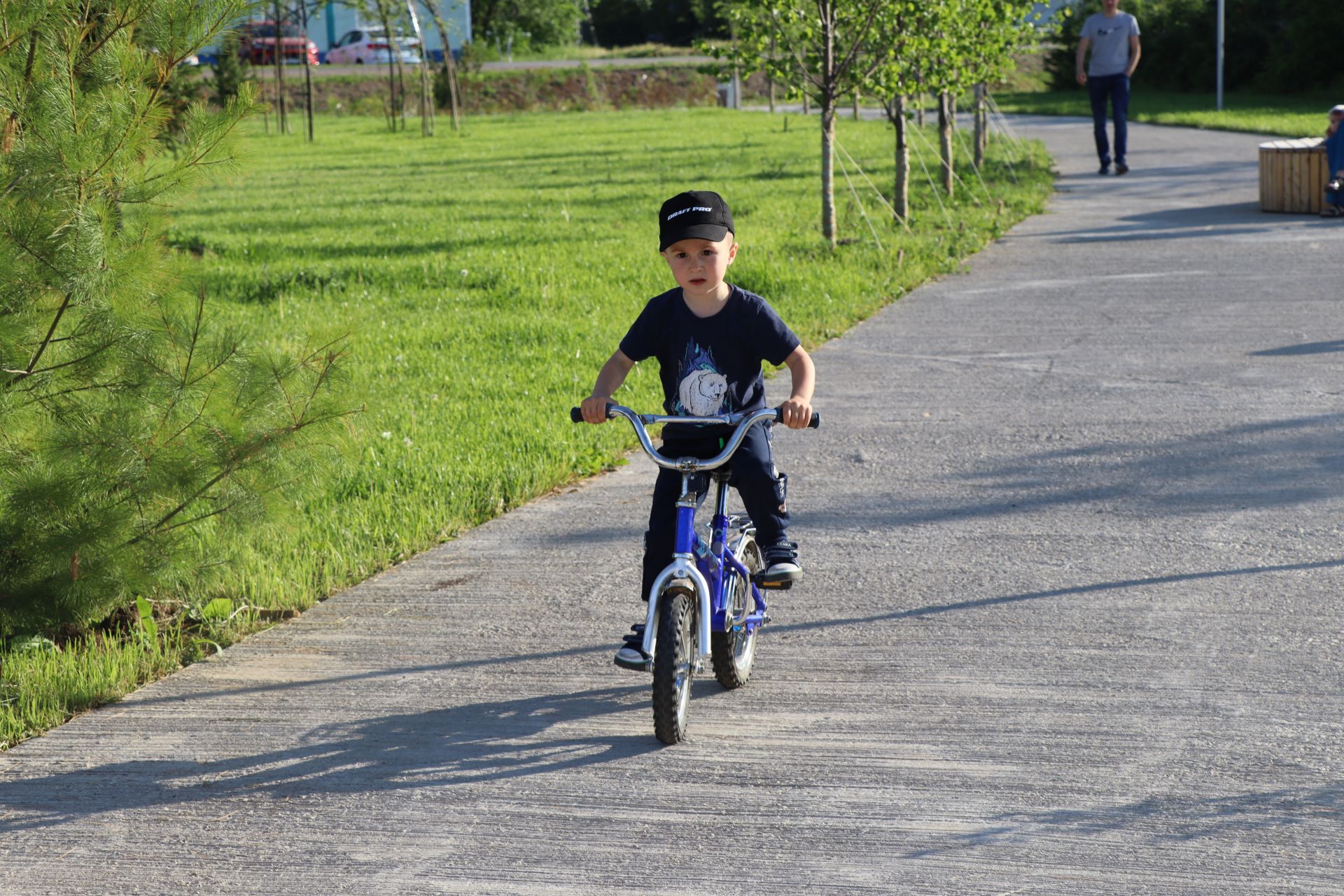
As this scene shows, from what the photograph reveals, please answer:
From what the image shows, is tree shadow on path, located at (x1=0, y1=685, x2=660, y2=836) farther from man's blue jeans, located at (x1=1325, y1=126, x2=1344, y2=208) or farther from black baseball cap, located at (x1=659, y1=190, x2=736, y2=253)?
man's blue jeans, located at (x1=1325, y1=126, x2=1344, y2=208)

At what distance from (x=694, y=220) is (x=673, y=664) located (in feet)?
3.85

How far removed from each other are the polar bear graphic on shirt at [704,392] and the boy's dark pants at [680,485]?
8 centimetres

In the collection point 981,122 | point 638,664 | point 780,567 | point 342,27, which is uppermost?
point 342,27

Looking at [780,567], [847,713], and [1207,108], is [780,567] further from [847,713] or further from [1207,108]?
[1207,108]

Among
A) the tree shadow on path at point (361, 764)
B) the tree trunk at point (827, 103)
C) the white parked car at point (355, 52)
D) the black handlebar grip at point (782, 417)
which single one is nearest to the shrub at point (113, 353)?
the tree shadow on path at point (361, 764)

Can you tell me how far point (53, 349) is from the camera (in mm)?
4430

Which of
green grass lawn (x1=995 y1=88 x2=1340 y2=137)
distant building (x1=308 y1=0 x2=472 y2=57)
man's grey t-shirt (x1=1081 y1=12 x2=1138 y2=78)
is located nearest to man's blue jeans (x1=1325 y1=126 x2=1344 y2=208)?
man's grey t-shirt (x1=1081 y1=12 x2=1138 y2=78)

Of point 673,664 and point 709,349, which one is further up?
point 709,349

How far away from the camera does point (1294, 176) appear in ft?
48.7

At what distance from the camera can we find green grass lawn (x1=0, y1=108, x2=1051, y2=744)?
563 centimetres

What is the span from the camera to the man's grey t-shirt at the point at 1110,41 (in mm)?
18031

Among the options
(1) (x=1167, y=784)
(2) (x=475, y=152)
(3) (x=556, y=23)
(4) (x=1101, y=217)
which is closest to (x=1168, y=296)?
(4) (x=1101, y=217)

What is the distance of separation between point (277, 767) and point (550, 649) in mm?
1068

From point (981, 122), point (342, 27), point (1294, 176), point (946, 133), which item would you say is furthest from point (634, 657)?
point (342, 27)
